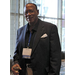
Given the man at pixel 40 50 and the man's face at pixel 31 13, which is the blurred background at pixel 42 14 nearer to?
the man at pixel 40 50

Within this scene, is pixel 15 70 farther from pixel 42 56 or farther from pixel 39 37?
pixel 39 37

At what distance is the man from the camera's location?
1.45m

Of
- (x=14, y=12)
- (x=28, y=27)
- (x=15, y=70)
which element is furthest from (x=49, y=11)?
(x=15, y=70)

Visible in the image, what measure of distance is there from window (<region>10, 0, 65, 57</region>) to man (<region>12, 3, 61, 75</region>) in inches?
121

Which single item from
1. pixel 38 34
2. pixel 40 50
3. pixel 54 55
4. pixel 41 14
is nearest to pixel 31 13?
pixel 38 34

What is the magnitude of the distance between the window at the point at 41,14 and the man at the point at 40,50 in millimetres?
3076

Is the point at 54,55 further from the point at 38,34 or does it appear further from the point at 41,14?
the point at 41,14

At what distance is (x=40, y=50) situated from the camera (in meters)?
1.47

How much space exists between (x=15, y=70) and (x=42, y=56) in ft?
1.39

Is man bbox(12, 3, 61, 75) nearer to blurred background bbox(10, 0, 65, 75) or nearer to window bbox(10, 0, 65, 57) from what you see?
blurred background bbox(10, 0, 65, 75)

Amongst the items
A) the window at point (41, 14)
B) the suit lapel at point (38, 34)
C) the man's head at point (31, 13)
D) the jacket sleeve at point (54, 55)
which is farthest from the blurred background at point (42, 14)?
the man's head at point (31, 13)

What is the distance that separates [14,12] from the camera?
455 cm

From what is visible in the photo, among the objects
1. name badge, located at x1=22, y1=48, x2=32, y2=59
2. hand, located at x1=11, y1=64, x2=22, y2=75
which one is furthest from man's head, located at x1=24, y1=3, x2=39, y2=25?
hand, located at x1=11, y1=64, x2=22, y2=75

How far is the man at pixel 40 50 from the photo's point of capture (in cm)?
145
